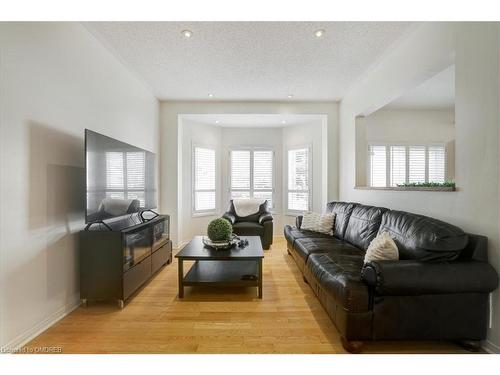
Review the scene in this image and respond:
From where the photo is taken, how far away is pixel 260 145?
5.69 metres

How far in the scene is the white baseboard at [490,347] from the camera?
5.24 feet

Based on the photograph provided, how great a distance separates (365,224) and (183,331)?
2.23 meters

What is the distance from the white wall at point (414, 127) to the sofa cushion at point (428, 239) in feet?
11.0

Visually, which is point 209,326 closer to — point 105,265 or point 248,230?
point 105,265

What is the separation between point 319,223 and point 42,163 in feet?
11.0

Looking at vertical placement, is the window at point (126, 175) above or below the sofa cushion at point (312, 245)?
above

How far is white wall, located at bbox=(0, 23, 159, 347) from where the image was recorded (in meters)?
1.64

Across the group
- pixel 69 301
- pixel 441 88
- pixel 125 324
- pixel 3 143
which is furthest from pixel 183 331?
pixel 441 88

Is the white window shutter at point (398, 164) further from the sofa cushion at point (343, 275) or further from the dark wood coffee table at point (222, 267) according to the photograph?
the dark wood coffee table at point (222, 267)

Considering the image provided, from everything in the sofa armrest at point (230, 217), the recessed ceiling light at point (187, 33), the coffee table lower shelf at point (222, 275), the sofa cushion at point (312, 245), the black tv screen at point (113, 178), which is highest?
the recessed ceiling light at point (187, 33)

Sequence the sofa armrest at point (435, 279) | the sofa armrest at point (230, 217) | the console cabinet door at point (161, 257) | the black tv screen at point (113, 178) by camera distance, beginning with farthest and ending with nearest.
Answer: the sofa armrest at point (230, 217) → the console cabinet door at point (161, 257) → the black tv screen at point (113, 178) → the sofa armrest at point (435, 279)

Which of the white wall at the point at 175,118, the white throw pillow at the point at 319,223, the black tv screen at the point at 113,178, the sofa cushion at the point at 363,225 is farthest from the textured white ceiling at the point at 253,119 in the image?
the sofa cushion at the point at 363,225

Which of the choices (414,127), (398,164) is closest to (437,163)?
(398,164)
